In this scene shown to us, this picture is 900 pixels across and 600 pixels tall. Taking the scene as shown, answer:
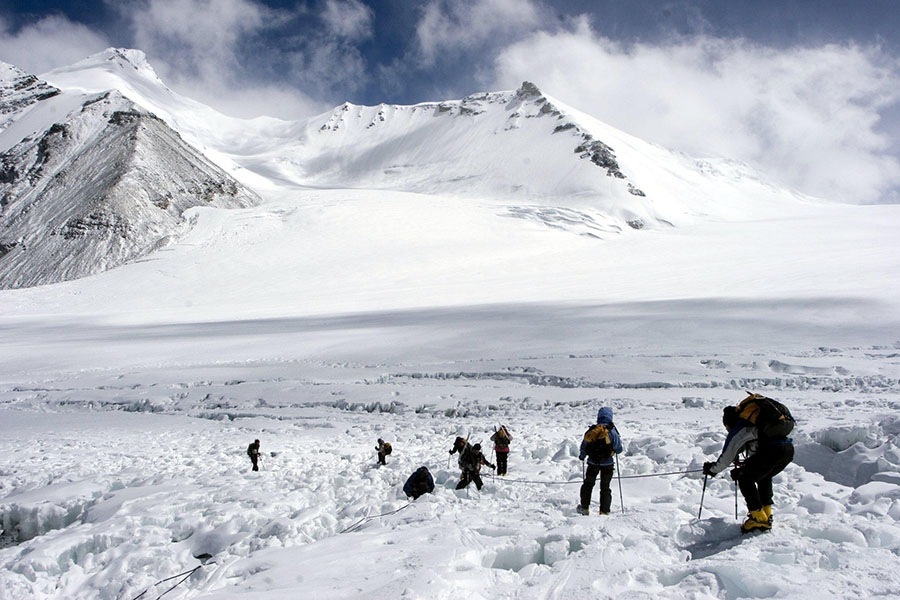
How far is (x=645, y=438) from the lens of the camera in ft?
30.6

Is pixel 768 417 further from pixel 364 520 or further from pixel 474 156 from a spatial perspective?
pixel 474 156

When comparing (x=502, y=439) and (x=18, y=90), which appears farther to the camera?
(x=18, y=90)

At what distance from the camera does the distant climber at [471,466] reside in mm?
7629

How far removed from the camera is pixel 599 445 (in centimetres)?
625

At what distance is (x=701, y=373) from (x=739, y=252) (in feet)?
138

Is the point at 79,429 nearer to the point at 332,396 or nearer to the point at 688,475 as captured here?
the point at 332,396

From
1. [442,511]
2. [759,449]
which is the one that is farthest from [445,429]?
[759,449]

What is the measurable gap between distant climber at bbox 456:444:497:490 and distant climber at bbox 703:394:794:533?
3.55 metres

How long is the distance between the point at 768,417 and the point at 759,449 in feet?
1.20

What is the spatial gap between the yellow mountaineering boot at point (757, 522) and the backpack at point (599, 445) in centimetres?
168

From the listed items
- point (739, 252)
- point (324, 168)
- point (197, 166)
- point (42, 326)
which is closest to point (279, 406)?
point (42, 326)

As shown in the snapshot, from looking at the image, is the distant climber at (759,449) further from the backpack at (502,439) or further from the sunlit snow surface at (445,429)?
the backpack at (502,439)

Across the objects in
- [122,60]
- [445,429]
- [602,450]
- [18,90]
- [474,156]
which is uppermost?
[122,60]

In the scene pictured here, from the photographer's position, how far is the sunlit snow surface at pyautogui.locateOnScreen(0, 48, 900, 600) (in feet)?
15.3
